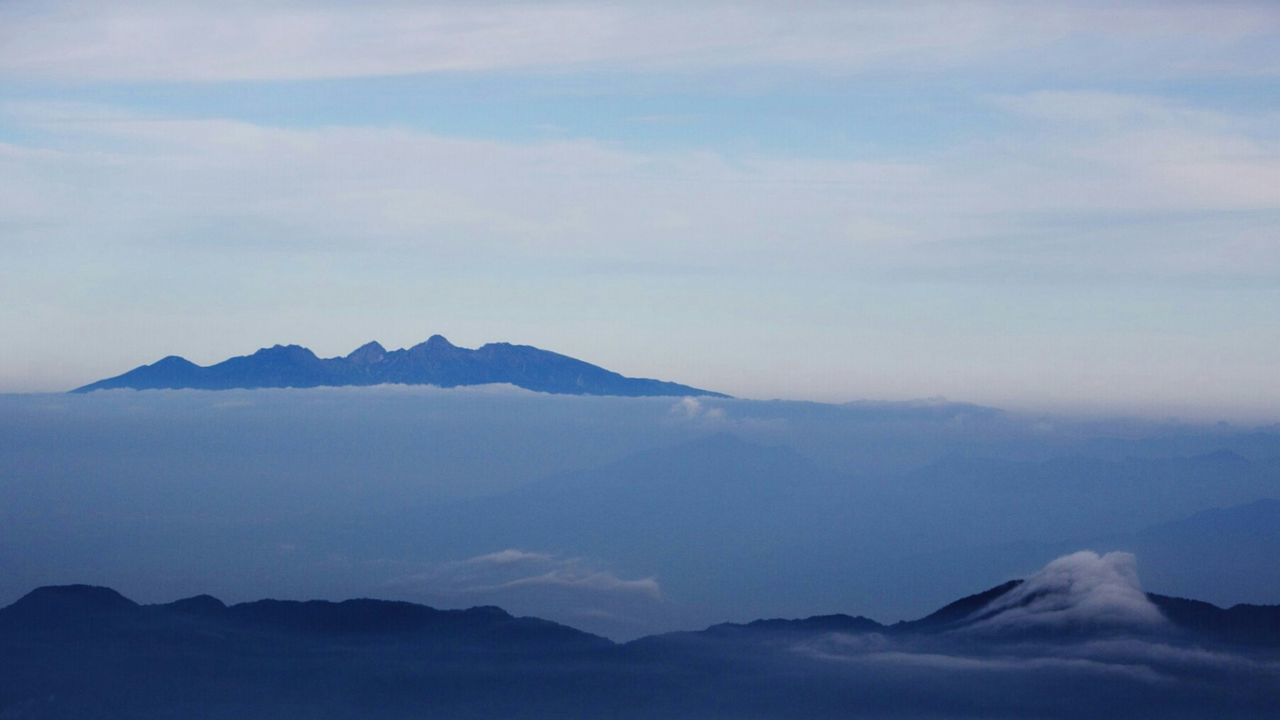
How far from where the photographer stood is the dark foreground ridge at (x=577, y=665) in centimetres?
15525

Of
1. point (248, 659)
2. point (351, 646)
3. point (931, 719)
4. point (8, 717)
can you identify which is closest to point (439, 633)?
point (351, 646)

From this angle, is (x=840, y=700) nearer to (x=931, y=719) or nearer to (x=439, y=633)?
(x=931, y=719)

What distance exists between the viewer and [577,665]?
6678 inches

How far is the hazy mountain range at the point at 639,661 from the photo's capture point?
6122 inches

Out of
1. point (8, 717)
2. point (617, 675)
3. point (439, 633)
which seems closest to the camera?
point (8, 717)

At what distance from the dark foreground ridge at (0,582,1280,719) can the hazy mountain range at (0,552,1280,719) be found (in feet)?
1.00

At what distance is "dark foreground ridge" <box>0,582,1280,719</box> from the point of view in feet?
509

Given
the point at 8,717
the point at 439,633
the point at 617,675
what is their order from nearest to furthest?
1. the point at 8,717
2. the point at 617,675
3. the point at 439,633

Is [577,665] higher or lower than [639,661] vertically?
lower

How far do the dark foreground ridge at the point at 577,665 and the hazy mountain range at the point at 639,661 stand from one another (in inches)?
11.9

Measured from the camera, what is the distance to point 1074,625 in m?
174

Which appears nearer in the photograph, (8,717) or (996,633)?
(8,717)

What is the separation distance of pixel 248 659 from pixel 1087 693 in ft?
372

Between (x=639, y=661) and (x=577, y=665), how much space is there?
8.76 m
